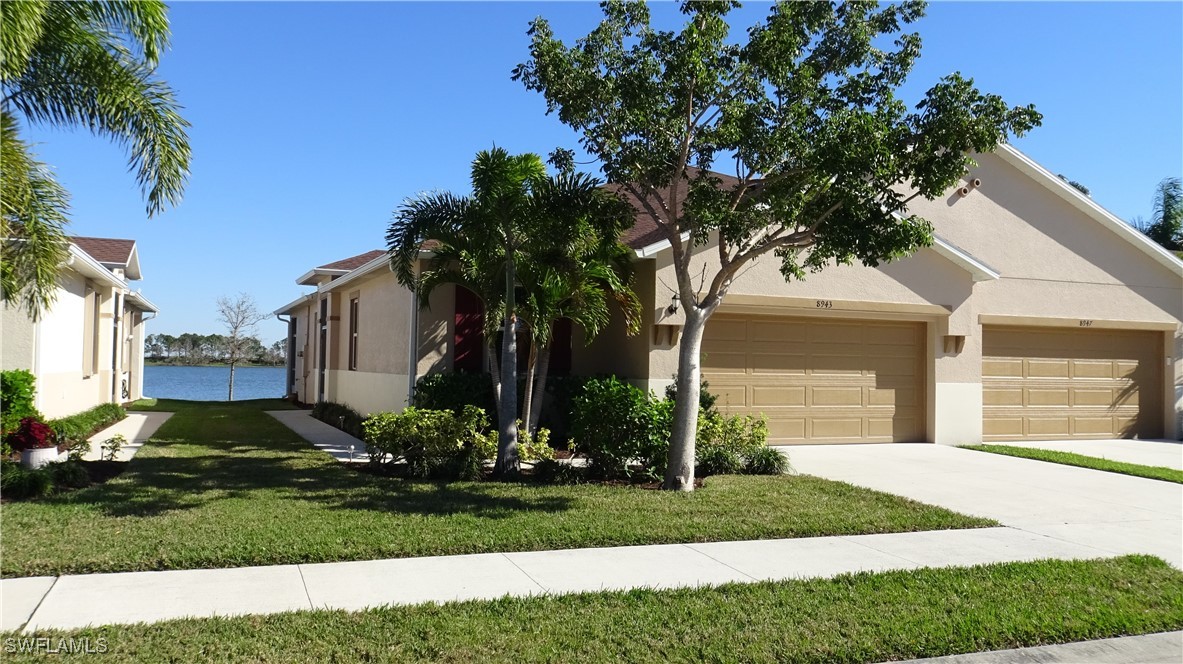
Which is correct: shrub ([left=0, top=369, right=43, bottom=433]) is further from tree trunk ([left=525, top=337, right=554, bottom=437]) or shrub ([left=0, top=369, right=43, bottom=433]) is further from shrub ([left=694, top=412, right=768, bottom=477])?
shrub ([left=694, top=412, right=768, bottom=477])

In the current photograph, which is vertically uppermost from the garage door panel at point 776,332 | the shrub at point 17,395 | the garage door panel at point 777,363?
the garage door panel at point 776,332

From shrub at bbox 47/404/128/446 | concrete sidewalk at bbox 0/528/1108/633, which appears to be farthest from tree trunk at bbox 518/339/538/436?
shrub at bbox 47/404/128/446

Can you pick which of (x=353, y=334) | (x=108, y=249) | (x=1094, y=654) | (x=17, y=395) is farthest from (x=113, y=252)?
Answer: (x=1094, y=654)

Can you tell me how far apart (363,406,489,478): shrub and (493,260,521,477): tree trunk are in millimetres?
454

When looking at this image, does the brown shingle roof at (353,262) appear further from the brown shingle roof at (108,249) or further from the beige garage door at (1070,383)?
the beige garage door at (1070,383)

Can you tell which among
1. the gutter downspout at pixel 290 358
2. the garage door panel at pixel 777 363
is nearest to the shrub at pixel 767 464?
the garage door panel at pixel 777 363

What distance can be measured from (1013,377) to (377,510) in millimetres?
13715

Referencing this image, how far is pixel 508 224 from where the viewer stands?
10.5m

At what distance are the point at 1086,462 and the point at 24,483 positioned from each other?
14685mm

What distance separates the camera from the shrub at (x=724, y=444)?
11.8 m

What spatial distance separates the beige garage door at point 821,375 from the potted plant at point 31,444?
960cm

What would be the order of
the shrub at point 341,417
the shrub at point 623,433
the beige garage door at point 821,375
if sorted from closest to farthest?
1. the shrub at point 623,433
2. the beige garage door at point 821,375
3. the shrub at point 341,417

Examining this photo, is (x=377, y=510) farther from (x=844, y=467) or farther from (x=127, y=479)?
(x=844, y=467)

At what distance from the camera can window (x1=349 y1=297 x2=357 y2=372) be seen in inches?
774
